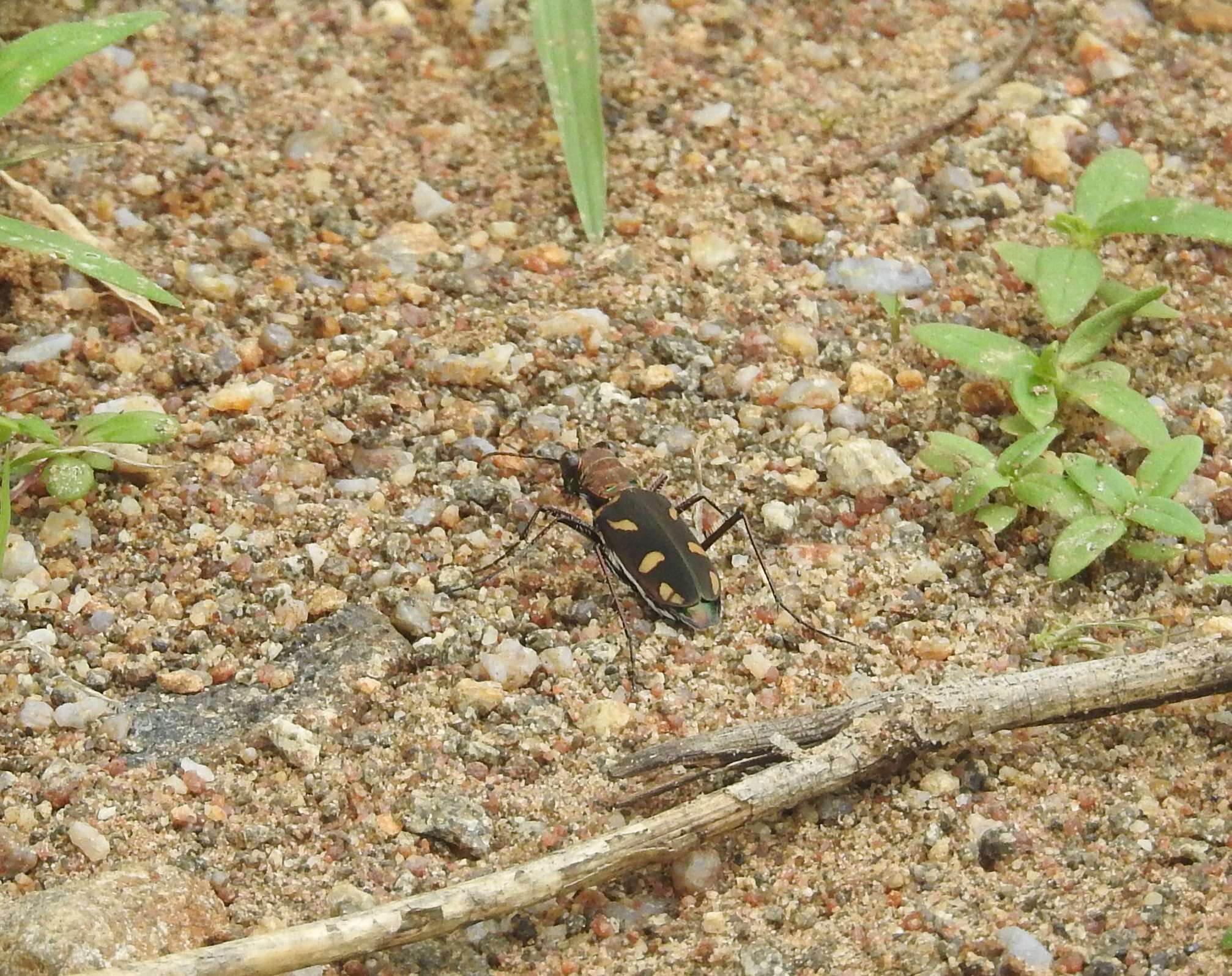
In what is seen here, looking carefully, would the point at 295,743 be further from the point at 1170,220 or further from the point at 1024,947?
the point at 1170,220

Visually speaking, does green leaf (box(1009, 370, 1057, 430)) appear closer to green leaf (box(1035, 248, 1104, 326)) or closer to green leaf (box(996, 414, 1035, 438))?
green leaf (box(996, 414, 1035, 438))

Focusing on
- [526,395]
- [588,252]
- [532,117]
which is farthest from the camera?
[532,117]

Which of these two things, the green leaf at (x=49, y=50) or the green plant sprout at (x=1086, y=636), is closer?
the green plant sprout at (x=1086, y=636)

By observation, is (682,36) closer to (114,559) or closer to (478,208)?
(478,208)

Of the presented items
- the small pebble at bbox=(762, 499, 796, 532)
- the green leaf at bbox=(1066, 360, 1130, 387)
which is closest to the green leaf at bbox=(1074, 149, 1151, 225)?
the green leaf at bbox=(1066, 360, 1130, 387)

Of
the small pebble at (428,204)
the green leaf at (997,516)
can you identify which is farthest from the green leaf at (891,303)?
the small pebble at (428,204)

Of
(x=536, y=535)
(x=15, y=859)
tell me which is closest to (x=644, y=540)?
(x=536, y=535)

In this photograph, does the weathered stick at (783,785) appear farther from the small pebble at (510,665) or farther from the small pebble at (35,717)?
the small pebble at (35,717)

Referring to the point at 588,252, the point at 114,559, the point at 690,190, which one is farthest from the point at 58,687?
the point at 690,190
